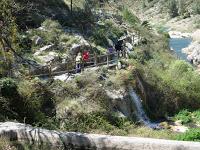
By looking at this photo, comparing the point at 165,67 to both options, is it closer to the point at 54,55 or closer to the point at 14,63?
the point at 54,55

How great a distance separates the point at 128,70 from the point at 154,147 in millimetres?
26314

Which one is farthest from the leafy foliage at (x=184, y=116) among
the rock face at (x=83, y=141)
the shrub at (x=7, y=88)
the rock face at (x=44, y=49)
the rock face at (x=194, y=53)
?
the rock face at (x=194, y=53)

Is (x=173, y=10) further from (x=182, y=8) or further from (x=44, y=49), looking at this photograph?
(x=44, y=49)

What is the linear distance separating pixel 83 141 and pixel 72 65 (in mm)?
24176

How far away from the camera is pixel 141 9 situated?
198250 millimetres

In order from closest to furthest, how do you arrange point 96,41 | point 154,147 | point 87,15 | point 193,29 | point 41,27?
point 154,147 < point 41,27 < point 96,41 < point 87,15 < point 193,29

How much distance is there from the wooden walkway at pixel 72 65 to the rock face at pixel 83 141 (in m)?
17.4

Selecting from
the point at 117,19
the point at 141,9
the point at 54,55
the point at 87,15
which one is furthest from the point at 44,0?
the point at 141,9

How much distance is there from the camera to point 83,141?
11.7 meters

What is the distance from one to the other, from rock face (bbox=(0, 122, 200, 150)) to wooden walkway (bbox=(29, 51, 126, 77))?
17407 mm

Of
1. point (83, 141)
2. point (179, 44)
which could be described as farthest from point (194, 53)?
point (83, 141)

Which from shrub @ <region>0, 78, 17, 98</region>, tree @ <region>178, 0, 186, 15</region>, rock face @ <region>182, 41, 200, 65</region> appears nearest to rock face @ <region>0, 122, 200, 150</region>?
shrub @ <region>0, 78, 17, 98</region>

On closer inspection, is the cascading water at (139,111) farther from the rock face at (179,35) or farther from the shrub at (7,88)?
the rock face at (179,35)

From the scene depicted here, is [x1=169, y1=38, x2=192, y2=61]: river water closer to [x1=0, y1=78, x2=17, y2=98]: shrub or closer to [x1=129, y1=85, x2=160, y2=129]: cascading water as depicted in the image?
[x1=129, y1=85, x2=160, y2=129]: cascading water
